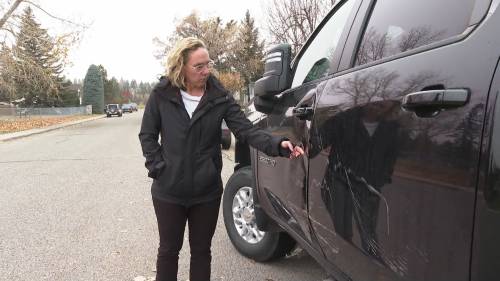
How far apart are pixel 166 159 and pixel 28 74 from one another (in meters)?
26.9

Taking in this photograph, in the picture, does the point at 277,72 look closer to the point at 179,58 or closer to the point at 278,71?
the point at 278,71

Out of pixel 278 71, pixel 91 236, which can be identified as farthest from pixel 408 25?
pixel 91 236

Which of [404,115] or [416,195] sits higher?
[404,115]

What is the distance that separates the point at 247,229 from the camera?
4020 mm

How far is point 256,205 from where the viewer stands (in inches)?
137

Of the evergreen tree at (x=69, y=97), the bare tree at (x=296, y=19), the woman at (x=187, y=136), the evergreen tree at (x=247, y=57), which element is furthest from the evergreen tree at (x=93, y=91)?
the woman at (x=187, y=136)

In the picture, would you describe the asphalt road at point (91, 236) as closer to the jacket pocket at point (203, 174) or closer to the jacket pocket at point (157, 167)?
the jacket pocket at point (203, 174)

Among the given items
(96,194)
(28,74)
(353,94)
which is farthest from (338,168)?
(28,74)

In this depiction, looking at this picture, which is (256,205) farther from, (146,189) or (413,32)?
(146,189)

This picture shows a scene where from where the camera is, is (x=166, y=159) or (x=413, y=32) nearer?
(x=413, y=32)

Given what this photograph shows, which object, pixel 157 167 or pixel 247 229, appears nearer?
pixel 157 167

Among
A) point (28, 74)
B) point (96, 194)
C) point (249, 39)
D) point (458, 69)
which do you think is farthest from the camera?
point (249, 39)

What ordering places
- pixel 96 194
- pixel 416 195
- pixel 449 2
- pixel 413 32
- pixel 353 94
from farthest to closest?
1. pixel 96 194
2. pixel 353 94
3. pixel 413 32
4. pixel 449 2
5. pixel 416 195

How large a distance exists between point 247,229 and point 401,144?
257cm
